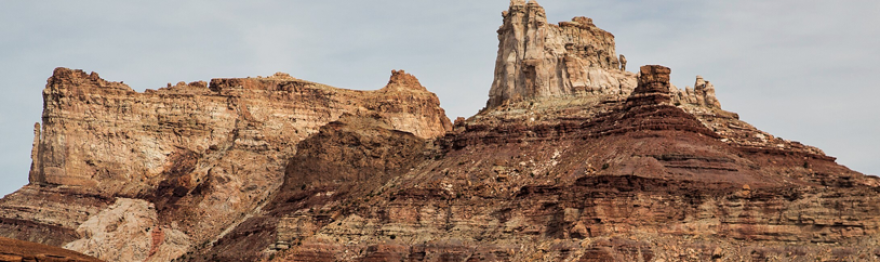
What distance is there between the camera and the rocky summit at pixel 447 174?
127 meters

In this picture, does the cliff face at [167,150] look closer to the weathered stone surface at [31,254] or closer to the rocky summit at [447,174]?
the rocky summit at [447,174]

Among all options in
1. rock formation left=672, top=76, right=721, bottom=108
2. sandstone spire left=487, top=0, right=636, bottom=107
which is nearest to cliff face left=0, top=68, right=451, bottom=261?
sandstone spire left=487, top=0, right=636, bottom=107

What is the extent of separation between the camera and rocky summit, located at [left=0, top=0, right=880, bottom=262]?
127 meters

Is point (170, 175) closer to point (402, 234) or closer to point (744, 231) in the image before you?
point (402, 234)

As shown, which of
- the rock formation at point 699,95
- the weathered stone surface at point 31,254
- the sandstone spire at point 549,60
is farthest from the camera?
the sandstone spire at point 549,60

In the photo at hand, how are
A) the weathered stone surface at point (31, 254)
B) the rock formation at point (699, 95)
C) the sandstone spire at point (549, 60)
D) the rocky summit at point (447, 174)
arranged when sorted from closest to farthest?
the weathered stone surface at point (31, 254)
the rocky summit at point (447, 174)
the rock formation at point (699, 95)
the sandstone spire at point (549, 60)

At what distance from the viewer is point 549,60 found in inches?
6132

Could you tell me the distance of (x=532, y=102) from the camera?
15350 cm

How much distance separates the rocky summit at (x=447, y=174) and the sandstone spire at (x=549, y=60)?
0.69ft

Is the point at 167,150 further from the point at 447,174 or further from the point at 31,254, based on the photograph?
the point at 31,254

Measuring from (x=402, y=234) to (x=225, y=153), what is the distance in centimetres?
4755

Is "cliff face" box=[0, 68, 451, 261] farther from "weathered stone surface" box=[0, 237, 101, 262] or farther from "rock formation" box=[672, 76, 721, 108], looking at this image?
"weathered stone surface" box=[0, 237, 101, 262]

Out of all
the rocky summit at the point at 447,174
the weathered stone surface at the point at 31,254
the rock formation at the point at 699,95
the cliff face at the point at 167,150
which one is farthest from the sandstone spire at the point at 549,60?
the weathered stone surface at the point at 31,254

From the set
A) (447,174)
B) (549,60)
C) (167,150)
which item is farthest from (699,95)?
(167,150)
